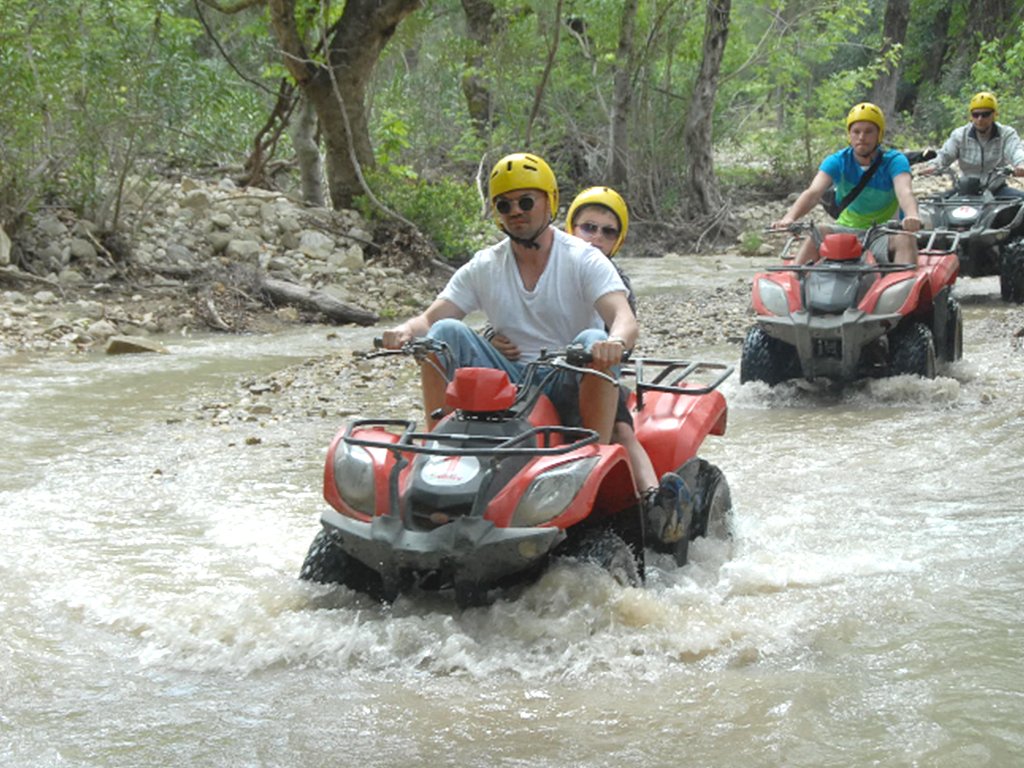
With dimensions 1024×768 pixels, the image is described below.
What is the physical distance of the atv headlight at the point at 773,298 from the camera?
27.1ft

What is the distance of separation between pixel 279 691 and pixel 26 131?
10.3 metres

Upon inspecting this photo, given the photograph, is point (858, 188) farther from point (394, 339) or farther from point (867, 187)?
point (394, 339)

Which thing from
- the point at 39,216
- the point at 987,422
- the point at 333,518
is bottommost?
the point at 987,422

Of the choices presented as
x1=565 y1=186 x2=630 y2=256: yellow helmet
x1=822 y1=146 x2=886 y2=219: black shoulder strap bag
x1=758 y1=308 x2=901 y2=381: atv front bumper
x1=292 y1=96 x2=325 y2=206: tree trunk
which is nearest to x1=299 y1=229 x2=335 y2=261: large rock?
x1=292 y1=96 x2=325 y2=206: tree trunk

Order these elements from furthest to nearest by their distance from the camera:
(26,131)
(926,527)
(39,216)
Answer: (39,216)
(26,131)
(926,527)

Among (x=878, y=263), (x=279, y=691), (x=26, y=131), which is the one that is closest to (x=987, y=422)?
(x=878, y=263)

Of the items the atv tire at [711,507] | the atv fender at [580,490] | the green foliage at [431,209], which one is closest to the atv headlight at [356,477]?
the atv fender at [580,490]

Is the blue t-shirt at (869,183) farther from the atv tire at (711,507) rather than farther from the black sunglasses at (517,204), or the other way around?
the black sunglasses at (517,204)

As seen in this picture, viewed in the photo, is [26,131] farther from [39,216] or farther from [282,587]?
[282,587]

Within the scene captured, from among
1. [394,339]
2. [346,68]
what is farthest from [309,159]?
[394,339]

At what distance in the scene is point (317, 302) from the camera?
13.8m

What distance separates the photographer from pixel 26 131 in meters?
12.7

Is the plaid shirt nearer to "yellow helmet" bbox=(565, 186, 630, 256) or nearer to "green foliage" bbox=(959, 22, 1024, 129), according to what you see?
"yellow helmet" bbox=(565, 186, 630, 256)

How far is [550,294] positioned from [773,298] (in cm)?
378
